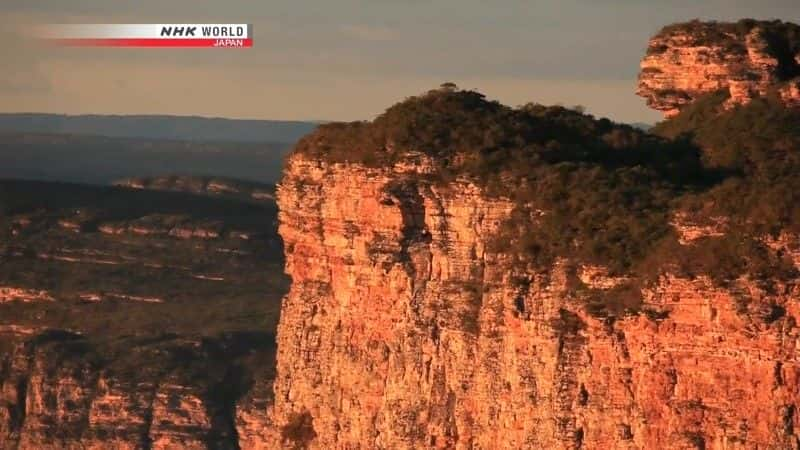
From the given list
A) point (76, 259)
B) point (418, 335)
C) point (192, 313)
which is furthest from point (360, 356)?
point (76, 259)

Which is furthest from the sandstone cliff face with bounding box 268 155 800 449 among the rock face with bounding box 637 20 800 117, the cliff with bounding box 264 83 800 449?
the rock face with bounding box 637 20 800 117

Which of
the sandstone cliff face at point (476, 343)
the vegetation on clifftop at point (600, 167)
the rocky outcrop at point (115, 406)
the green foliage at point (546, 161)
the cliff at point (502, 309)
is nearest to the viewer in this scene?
the sandstone cliff face at point (476, 343)

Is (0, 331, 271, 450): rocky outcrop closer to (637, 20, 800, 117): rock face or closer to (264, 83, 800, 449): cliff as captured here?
(637, 20, 800, 117): rock face

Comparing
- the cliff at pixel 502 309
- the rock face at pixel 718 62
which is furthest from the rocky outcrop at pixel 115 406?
the cliff at pixel 502 309

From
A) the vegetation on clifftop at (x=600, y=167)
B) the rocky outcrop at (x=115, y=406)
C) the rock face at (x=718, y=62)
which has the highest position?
the rock face at (x=718, y=62)

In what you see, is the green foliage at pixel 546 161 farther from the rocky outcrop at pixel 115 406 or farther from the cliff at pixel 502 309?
the rocky outcrop at pixel 115 406

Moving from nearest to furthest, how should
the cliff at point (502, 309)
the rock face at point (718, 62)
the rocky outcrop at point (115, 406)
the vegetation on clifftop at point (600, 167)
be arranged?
the cliff at point (502, 309), the vegetation on clifftop at point (600, 167), the rock face at point (718, 62), the rocky outcrop at point (115, 406)
